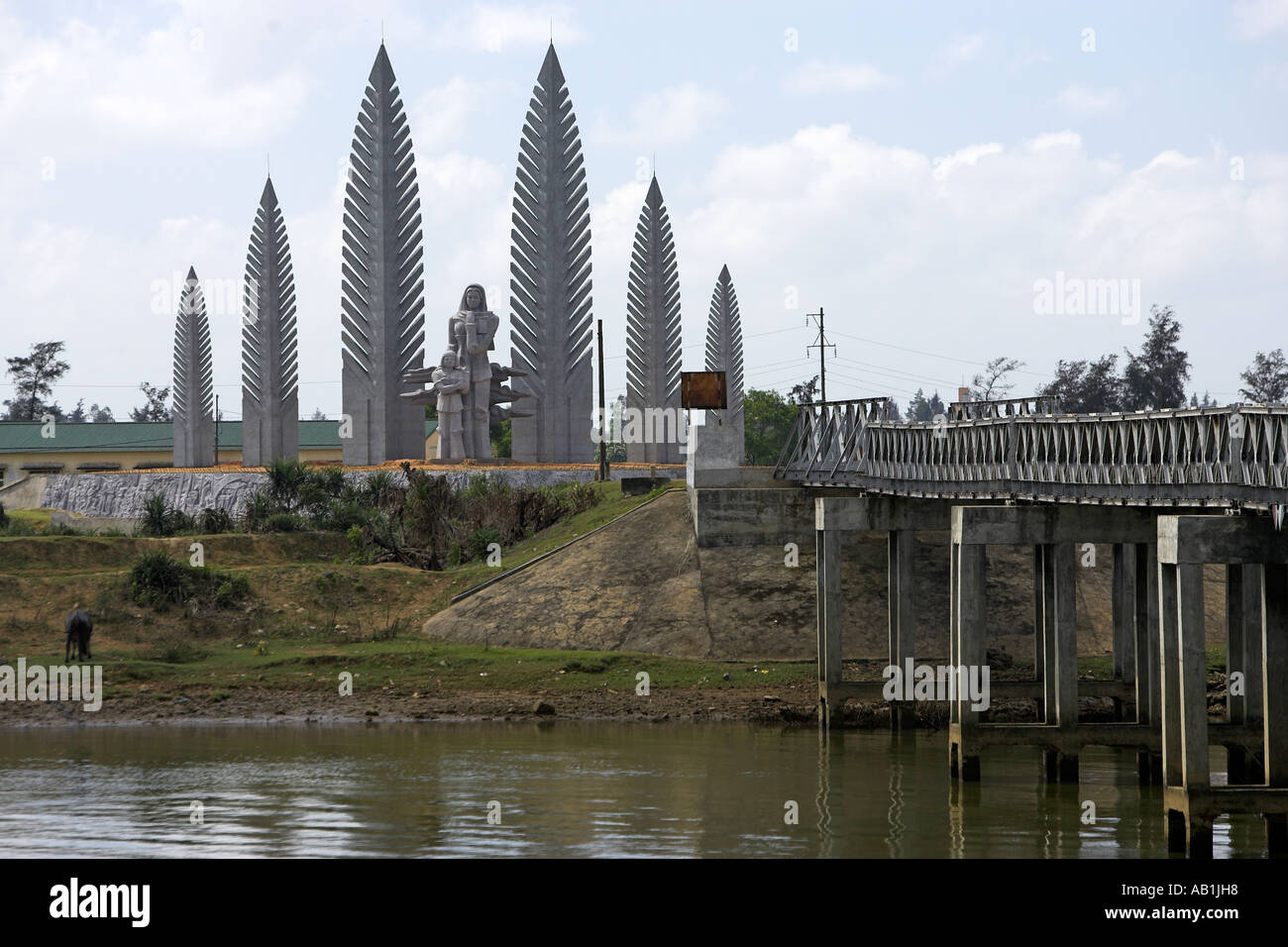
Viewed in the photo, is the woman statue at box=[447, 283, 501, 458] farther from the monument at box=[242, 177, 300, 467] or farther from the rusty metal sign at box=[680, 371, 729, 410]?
the rusty metal sign at box=[680, 371, 729, 410]

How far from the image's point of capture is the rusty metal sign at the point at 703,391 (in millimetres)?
42062

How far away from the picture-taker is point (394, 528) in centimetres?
5044

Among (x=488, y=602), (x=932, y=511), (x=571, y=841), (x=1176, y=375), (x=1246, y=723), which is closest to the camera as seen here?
(x=571, y=841)

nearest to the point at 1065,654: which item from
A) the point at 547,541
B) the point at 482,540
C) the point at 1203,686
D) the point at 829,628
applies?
the point at 1203,686

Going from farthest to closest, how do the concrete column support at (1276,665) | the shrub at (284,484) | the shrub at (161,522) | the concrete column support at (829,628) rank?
the shrub at (284,484) < the shrub at (161,522) < the concrete column support at (829,628) < the concrete column support at (1276,665)

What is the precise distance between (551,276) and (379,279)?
783cm

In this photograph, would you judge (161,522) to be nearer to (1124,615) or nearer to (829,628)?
(829,628)

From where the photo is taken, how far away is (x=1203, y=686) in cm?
1816

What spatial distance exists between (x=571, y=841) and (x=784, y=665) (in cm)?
1535

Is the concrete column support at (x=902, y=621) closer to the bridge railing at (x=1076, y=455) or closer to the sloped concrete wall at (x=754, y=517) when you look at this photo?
the bridge railing at (x=1076, y=455)

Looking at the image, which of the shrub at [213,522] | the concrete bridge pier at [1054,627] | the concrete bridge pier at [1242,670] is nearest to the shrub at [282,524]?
the shrub at [213,522]

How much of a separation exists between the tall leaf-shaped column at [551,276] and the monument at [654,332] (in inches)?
323
